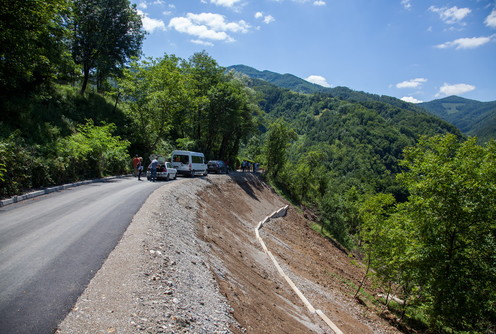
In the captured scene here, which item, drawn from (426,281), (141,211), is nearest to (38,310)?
(141,211)

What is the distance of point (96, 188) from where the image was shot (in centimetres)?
1566

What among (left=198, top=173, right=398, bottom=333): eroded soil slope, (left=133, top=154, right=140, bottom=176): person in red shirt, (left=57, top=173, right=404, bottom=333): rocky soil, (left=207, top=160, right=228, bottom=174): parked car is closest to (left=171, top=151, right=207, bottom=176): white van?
(left=133, top=154, right=140, bottom=176): person in red shirt

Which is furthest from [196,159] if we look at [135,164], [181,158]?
[135,164]

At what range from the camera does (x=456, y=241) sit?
12430mm

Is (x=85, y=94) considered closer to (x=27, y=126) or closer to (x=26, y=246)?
(x=27, y=126)

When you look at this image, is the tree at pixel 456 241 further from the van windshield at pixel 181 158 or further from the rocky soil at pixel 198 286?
the van windshield at pixel 181 158

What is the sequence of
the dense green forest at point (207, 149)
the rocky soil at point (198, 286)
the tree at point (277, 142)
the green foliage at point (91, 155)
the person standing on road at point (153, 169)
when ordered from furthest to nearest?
the tree at point (277, 142), the person standing on road at point (153, 169), the green foliage at point (91, 155), the dense green forest at point (207, 149), the rocky soil at point (198, 286)

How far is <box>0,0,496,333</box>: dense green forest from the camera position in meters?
11.8

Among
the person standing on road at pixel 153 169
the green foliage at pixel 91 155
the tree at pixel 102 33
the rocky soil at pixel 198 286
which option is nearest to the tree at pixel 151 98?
the green foliage at pixel 91 155

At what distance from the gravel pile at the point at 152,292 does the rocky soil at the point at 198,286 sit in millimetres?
17

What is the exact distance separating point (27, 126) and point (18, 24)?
6.52 metres

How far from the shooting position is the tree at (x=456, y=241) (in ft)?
37.2

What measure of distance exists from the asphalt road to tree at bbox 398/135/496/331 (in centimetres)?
1215

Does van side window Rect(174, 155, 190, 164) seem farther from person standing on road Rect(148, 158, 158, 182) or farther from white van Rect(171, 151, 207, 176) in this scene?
person standing on road Rect(148, 158, 158, 182)
